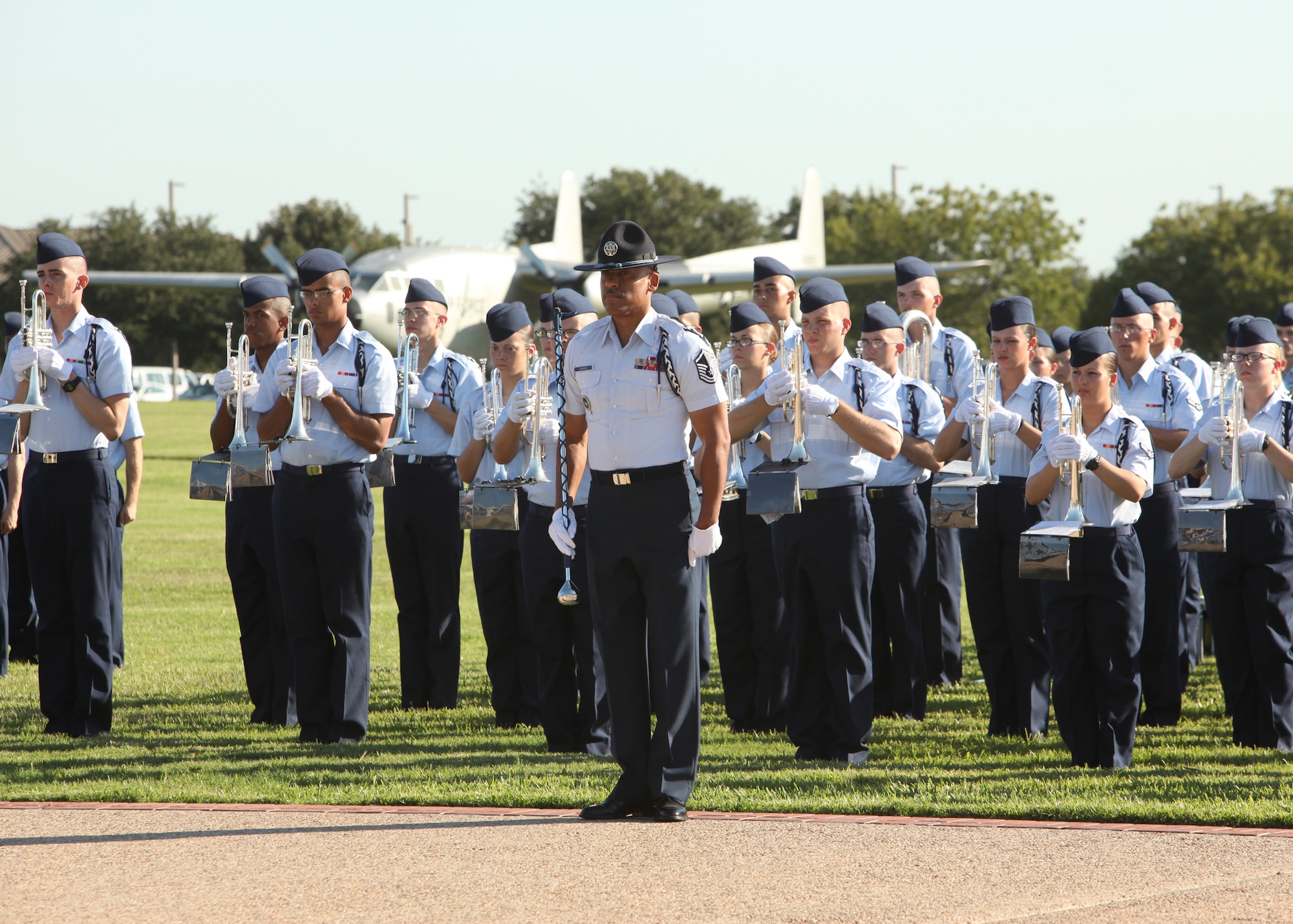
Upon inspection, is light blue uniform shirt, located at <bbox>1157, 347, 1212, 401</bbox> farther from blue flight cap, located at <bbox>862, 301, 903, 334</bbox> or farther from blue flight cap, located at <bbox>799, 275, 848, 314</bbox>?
blue flight cap, located at <bbox>799, 275, 848, 314</bbox>

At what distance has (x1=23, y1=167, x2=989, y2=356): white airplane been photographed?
3650 centimetres

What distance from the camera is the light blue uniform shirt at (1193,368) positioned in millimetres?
10180

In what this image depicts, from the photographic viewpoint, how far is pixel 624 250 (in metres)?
6.25

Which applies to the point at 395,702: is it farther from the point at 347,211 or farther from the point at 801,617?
the point at 347,211

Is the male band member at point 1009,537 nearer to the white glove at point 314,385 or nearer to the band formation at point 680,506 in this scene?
the band formation at point 680,506

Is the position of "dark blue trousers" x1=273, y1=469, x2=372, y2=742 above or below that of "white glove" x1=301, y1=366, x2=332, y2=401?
below

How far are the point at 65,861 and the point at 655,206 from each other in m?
83.4

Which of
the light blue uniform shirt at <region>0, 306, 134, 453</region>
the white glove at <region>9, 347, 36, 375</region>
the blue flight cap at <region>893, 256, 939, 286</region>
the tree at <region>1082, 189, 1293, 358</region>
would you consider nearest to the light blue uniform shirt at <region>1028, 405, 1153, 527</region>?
the blue flight cap at <region>893, 256, 939, 286</region>

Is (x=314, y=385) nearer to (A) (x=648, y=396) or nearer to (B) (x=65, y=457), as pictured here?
(B) (x=65, y=457)

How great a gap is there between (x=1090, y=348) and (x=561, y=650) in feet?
10.1

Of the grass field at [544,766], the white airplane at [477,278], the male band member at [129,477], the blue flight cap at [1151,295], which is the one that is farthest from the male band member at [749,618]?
the white airplane at [477,278]

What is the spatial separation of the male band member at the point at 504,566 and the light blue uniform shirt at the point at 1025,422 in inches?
103

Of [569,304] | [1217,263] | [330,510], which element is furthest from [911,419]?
[1217,263]

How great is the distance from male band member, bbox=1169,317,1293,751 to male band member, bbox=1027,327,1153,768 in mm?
782
